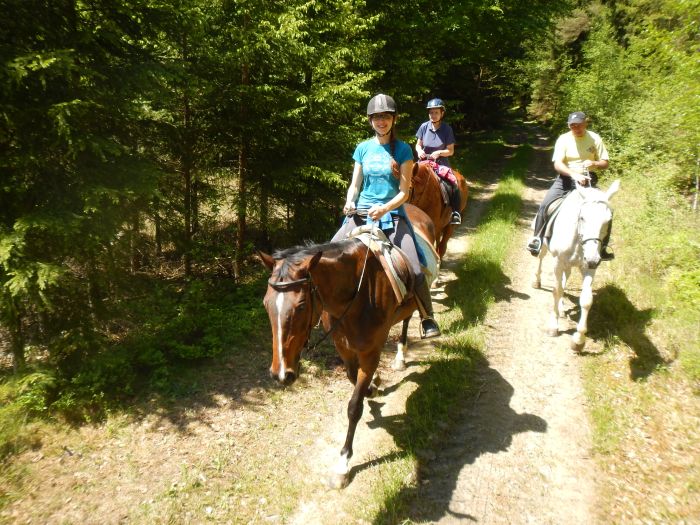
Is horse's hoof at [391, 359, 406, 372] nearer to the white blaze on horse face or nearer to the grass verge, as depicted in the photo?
the grass verge

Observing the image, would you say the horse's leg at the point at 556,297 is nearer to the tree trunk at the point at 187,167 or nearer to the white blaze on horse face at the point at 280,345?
the white blaze on horse face at the point at 280,345

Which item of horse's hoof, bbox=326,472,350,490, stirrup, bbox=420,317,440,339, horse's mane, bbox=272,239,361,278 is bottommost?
horse's hoof, bbox=326,472,350,490

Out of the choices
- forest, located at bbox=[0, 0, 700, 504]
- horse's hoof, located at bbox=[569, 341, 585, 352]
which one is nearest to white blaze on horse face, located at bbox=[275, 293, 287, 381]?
forest, located at bbox=[0, 0, 700, 504]

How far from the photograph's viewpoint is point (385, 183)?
4.67 meters

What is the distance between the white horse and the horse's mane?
3673mm

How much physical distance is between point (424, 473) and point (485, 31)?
20142 millimetres

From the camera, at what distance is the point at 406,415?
516 centimetres

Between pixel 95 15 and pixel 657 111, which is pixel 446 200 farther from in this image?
pixel 657 111

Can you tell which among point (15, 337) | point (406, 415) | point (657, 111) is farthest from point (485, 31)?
point (15, 337)

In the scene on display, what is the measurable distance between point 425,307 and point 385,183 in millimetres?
1658

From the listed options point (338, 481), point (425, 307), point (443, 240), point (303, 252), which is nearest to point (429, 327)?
point (425, 307)

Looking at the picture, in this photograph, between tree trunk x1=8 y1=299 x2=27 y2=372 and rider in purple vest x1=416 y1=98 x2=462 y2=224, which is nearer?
tree trunk x1=8 y1=299 x2=27 y2=372

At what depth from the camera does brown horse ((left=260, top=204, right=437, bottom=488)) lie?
313cm

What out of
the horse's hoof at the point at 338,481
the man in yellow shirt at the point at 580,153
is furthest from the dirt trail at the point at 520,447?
the man in yellow shirt at the point at 580,153
